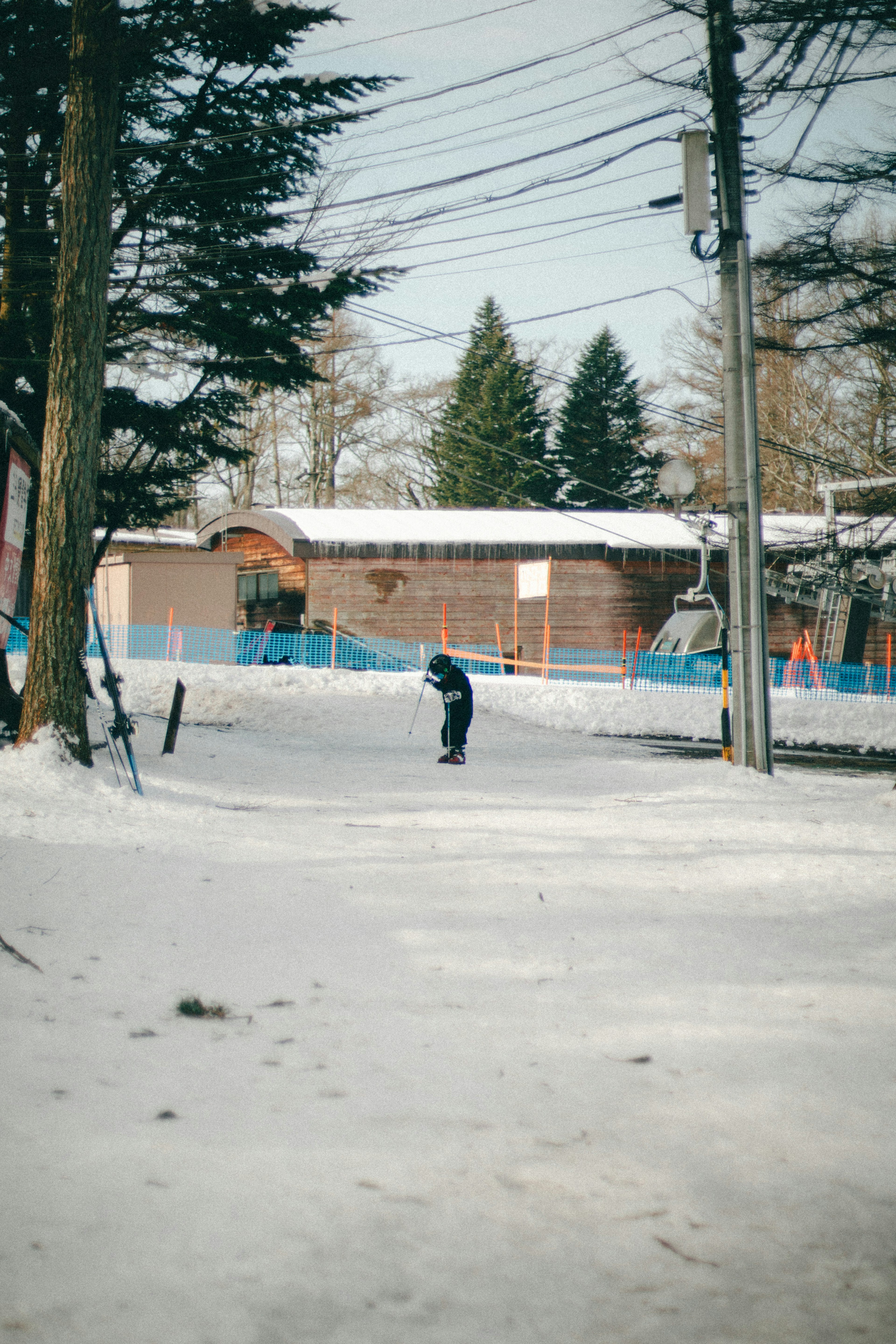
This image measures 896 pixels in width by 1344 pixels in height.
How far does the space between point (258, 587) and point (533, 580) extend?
39.0ft

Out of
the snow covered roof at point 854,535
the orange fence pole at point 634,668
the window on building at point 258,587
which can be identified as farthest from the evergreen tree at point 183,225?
the window on building at point 258,587

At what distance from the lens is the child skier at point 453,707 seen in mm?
12508

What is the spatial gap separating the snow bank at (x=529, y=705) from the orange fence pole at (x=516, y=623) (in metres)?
4.48

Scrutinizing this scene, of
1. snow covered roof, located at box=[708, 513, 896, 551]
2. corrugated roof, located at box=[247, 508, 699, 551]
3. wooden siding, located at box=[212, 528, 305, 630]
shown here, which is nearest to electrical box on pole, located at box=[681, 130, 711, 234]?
snow covered roof, located at box=[708, 513, 896, 551]

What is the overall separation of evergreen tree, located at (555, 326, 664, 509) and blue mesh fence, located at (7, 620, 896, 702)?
1042 inches

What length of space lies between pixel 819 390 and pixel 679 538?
1254 centimetres

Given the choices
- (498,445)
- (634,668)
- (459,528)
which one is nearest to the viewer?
(634,668)

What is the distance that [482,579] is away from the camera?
2936 centimetres

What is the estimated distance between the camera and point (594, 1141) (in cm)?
301

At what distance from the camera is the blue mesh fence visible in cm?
2203

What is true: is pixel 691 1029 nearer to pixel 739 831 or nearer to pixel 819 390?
pixel 739 831

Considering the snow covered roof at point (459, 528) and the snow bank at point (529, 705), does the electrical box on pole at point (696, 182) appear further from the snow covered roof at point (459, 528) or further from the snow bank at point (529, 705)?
the snow covered roof at point (459, 528)

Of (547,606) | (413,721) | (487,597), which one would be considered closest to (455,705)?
(413,721)

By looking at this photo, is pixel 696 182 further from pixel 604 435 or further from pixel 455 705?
pixel 604 435
